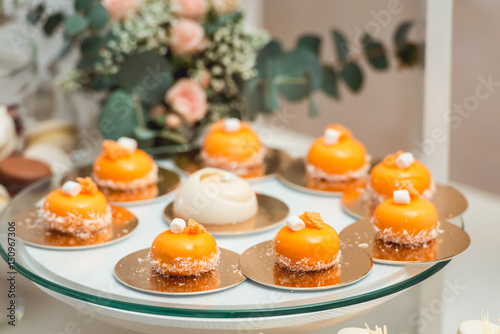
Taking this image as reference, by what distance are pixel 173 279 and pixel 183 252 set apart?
0.11 ft

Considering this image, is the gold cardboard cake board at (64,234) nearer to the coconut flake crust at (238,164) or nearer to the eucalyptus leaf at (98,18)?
the coconut flake crust at (238,164)

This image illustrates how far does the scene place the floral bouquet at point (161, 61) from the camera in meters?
1.31

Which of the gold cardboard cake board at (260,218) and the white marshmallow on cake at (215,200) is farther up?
the white marshmallow on cake at (215,200)

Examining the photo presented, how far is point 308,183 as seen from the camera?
3.56 ft

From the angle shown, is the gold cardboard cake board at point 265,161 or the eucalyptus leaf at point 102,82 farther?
the eucalyptus leaf at point 102,82

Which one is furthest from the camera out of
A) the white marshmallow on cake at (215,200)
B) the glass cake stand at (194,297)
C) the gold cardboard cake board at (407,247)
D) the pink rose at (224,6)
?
the pink rose at (224,6)

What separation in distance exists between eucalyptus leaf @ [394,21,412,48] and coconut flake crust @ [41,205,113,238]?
89cm

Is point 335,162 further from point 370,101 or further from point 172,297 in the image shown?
point 370,101

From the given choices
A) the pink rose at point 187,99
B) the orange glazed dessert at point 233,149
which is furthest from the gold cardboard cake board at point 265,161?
the pink rose at point 187,99

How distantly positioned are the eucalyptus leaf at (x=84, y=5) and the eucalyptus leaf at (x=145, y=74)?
0.14 meters

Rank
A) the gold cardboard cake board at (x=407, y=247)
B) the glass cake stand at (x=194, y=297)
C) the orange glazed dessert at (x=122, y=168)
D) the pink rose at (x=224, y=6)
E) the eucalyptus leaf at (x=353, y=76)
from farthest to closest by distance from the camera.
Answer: the eucalyptus leaf at (x=353, y=76) < the pink rose at (x=224, y=6) < the orange glazed dessert at (x=122, y=168) < the gold cardboard cake board at (x=407, y=247) < the glass cake stand at (x=194, y=297)

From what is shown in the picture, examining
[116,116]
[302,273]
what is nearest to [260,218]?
[302,273]

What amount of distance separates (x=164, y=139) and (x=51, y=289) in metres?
0.63

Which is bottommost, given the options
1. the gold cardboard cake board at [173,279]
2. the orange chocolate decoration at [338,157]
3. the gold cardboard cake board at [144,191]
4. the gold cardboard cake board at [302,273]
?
the gold cardboard cake board at [302,273]
